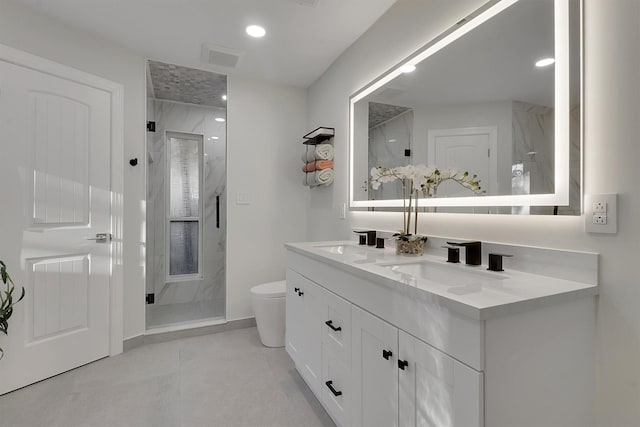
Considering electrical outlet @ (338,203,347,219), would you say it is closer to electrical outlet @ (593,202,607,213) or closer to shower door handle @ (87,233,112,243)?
electrical outlet @ (593,202,607,213)

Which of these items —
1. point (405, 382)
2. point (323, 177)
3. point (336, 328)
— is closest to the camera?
point (405, 382)

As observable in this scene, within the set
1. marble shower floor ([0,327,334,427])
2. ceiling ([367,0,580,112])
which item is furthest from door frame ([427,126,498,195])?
marble shower floor ([0,327,334,427])

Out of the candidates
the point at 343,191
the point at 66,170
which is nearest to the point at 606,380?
the point at 343,191

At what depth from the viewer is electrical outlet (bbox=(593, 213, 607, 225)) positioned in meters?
0.99

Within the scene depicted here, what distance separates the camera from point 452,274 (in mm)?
1365

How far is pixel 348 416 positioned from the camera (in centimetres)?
139

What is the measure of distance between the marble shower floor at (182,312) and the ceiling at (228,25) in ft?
7.69

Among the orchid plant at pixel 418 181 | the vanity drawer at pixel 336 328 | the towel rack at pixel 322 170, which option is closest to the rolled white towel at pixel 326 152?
the towel rack at pixel 322 170

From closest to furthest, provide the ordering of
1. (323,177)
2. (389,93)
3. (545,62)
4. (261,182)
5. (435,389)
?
1. (435,389)
2. (545,62)
3. (389,93)
4. (323,177)
5. (261,182)

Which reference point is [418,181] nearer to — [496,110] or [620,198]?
[496,110]

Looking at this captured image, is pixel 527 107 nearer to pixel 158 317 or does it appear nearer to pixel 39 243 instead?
pixel 39 243

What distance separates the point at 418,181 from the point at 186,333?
2.37 metres

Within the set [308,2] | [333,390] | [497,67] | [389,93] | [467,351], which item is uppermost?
[308,2]

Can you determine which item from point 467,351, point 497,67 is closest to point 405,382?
point 467,351
